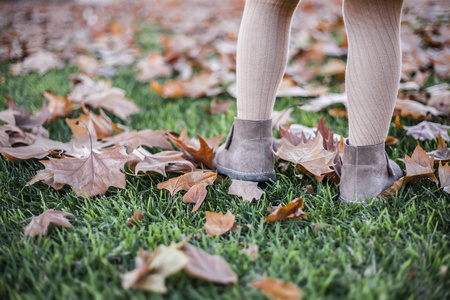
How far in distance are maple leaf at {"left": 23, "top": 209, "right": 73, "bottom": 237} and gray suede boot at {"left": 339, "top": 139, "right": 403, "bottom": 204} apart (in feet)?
2.68

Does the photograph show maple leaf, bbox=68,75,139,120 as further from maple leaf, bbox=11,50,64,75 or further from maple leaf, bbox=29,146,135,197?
maple leaf, bbox=11,50,64,75

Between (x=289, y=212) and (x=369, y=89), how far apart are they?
407 mm

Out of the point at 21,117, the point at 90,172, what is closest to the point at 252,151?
the point at 90,172

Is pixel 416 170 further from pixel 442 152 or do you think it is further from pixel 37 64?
pixel 37 64

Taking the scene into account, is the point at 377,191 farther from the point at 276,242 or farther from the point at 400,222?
the point at 276,242

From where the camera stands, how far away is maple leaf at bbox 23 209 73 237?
0.90 meters

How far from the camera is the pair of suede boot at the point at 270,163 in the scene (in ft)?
3.22

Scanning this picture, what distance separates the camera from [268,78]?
108 cm

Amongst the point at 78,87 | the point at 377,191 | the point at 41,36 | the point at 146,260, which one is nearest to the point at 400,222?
the point at 377,191

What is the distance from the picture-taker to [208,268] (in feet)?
2.38

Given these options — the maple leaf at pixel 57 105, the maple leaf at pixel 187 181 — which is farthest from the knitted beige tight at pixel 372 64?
the maple leaf at pixel 57 105

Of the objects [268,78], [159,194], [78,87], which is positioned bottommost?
[159,194]

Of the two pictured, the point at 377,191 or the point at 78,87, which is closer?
the point at 377,191

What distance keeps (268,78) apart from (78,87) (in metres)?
1.42
